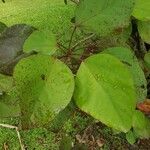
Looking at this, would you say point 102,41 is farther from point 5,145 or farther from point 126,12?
point 5,145

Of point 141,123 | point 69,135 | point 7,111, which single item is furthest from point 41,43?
point 69,135

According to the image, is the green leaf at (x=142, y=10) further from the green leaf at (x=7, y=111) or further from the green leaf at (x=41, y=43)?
the green leaf at (x=7, y=111)

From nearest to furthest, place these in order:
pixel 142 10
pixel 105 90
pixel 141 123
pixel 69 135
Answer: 1. pixel 105 90
2. pixel 142 10
3. pixel 141 123
4. pixel 69 135

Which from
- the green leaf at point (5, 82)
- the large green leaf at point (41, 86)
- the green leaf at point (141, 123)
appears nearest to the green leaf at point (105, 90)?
the large green leaf at point (41, 86)

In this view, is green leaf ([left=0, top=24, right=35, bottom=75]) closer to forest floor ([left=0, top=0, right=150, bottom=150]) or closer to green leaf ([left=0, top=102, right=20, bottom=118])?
green leaf ([left=0, top=102, right=20, bottom=118])

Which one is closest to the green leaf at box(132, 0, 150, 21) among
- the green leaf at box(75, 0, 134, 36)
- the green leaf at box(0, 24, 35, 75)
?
the green leaf at box(75, 0, 134, 36)

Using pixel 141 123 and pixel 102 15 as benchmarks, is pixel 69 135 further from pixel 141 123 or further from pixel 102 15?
pixel 102 15

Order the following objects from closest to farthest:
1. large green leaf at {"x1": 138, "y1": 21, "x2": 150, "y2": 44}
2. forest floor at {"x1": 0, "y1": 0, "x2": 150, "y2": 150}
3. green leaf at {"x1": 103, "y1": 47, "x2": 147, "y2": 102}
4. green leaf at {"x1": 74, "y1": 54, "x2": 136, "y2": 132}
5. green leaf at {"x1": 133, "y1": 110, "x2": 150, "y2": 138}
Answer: green leaf at {"x1": 74, "y1": 54, "x2": 136, "y2": 132} < green leaf at {"x1": 103, "y1": 47, "x2": 147, "y2": 102} < large green leaf at {"x1": 138, "y1": 21, "x2": 150, "y2": 44} < green leaf at {"x1": 133, "y1": 110, "x2": 150, "y2": 138} < forest floor at {"x1": 0, "y1": 0, "x2": 150, "y2": 150}
